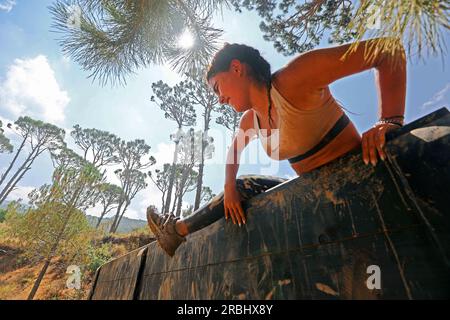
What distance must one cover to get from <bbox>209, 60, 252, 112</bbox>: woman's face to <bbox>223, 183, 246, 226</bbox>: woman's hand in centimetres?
50

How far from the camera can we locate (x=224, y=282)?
1058mm

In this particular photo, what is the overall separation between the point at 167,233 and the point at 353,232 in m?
1.37

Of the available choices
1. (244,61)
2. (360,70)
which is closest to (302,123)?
(360,70)

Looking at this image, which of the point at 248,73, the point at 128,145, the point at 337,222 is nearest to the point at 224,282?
the point at 337,222

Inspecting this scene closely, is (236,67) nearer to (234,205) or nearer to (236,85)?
(236,85)

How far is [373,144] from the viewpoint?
0.68 m

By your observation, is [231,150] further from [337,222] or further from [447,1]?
[447,1]

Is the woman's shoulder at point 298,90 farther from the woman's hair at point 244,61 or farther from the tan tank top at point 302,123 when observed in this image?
the woman's hair at point 244,61

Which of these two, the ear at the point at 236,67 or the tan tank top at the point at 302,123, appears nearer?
the tan tank top at the point at 302,123

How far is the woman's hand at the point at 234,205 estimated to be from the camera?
1.15m

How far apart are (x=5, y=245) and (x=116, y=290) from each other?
20.8 meters

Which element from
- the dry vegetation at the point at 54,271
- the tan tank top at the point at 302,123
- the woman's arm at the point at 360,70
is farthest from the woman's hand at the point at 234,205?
the dry vegetation at the point at 54,271

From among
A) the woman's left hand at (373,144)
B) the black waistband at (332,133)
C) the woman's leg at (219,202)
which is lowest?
the woman's left hand at (373,144)

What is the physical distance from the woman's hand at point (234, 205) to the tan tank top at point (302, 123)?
38 centimetres
